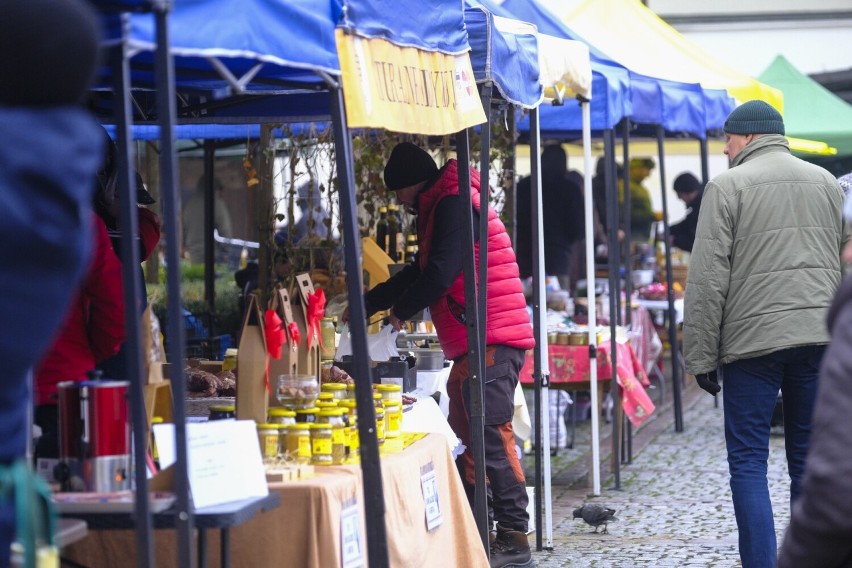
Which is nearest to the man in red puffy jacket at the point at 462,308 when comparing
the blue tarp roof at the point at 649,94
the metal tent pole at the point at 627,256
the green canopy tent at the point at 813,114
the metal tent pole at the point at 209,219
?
the blue tarp roof at the point at 649,94

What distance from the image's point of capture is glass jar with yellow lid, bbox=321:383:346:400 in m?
4.66

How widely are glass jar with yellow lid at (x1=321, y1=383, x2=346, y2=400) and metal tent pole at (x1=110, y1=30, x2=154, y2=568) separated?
1557mm

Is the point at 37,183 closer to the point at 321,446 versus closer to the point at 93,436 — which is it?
the point at 93,436

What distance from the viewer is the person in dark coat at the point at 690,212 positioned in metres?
11.3

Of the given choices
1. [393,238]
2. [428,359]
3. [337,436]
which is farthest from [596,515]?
[337,436]

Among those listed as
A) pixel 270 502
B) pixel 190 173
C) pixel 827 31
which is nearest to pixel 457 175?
pixel 270 502

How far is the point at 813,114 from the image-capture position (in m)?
13.4

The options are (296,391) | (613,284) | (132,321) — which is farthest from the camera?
(613,284)

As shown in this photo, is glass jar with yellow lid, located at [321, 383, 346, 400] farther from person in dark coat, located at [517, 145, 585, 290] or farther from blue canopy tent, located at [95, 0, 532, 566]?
person in dark coat, located at [517, 145, 585, 290]

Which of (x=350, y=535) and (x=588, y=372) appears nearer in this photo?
(x=350, y=535)

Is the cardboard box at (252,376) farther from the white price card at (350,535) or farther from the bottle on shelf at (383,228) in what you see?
the bottle on shelf at (383,228)

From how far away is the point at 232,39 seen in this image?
3.22 meters

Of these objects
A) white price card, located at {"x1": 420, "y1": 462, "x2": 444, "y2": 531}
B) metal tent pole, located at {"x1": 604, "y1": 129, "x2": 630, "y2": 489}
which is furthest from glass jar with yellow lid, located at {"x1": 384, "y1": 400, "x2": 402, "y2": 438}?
metal tent pole, located at {"x1": 604, "y1": 129, "x2": 630, "y2": 489}

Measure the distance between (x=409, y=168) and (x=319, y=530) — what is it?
2204 millimetres
